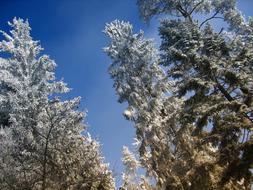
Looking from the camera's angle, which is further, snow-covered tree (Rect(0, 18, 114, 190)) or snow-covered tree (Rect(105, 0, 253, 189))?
snow-covered tree (Rect(0, 18, 114, 190))

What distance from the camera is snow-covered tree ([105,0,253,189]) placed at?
11719 millimetres

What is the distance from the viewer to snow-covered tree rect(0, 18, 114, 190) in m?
15.1

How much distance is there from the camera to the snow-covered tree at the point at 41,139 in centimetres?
1505

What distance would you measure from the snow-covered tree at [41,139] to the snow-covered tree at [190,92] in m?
3.05

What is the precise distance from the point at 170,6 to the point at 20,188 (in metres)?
10.8

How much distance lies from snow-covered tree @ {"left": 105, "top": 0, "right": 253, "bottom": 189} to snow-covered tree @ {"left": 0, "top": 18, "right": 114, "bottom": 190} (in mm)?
3048

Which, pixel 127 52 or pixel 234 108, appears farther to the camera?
pixel 127 52

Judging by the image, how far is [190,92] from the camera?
14758 millimetres

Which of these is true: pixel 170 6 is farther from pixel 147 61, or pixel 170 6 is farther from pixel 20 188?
pixel 20 188

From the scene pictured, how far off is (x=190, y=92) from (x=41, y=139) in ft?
23.4

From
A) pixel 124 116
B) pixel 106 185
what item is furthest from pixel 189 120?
pixel 124 116

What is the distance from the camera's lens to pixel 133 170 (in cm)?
1888

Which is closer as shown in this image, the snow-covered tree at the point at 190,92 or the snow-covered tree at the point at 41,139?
the snow-covered tree at the point at 190,92

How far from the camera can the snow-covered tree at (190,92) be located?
38.4ft
